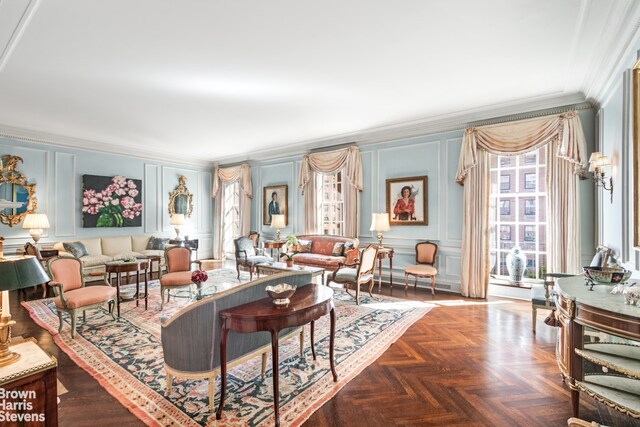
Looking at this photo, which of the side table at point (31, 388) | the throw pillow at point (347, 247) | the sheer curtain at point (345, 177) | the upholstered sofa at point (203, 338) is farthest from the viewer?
the sheer curtain at point (345, 177)

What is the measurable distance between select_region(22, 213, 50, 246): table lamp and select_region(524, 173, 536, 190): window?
8236 mm

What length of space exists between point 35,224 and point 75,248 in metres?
Answer: 0.73

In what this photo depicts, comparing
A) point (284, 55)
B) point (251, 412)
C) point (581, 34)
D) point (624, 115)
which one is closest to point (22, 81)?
point (284, 55)

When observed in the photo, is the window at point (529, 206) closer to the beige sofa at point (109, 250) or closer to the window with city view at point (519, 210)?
the window with city view at point (519, 210)

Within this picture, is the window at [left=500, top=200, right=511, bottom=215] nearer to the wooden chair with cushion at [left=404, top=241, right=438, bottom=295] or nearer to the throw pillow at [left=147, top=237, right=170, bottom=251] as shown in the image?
the wooden chair with cushion at [left=404, top=241, right=438, bottom=295]

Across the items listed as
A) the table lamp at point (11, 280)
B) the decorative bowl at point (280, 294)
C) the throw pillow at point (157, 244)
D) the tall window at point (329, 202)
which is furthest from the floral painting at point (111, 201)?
the decorative bowl at point (280, 294)

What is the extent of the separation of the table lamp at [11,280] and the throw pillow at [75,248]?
5222 mm

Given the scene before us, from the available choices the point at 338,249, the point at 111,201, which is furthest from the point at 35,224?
the point at 338,249

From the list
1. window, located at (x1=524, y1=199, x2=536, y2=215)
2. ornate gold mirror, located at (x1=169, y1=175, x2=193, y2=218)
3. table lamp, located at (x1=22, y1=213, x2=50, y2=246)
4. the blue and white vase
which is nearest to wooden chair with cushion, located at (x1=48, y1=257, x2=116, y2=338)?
table lamp, located at (x1=22, y1=213, x2=50, y2=246)

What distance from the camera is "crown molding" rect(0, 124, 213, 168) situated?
5.74 metres

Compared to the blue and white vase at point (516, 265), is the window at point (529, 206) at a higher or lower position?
higher

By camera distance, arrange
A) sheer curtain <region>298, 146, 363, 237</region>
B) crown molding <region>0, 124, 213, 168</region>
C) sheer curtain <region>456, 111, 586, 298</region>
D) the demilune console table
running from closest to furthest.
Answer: the demilune console table, sheer curtain <region>456, 111, 586, 298</region>, crown molding <region>0, 124, 213, 168</region>, sheer curtain <region>298, 146, 363, 237</region>

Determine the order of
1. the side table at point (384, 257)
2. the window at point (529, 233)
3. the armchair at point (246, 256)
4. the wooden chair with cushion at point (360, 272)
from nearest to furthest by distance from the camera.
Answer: the wooden chair with cushion at point (360, 272)
the window at point (529, 233)
the side table at point (384, 257)
the armchair at point (246, 256)

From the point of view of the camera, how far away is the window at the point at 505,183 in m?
5.19
